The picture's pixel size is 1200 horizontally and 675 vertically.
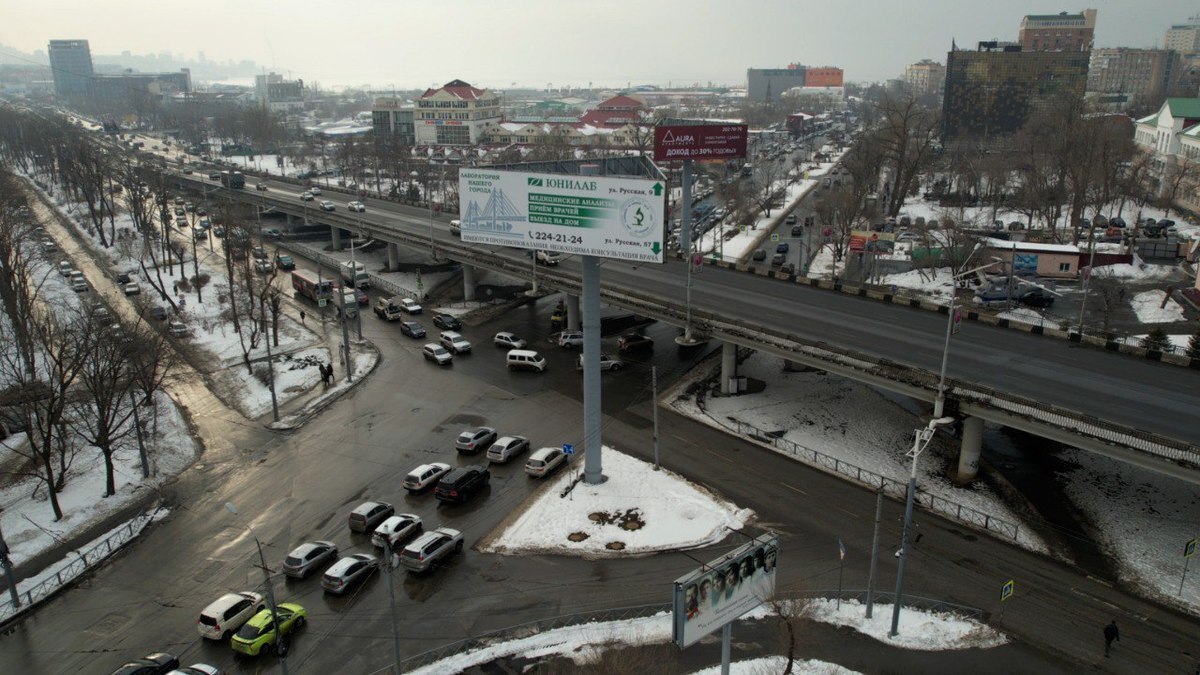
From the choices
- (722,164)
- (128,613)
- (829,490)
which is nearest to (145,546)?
(128,613)

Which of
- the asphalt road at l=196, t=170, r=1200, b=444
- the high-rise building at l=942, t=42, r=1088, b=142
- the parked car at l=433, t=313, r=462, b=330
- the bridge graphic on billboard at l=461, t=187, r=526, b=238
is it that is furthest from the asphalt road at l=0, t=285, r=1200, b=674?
the high-rise building at l=942, t=42, r=1088, b=142

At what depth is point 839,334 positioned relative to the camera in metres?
39.1

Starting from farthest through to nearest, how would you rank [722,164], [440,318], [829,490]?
[722,164] → [440,318] → [829,490]

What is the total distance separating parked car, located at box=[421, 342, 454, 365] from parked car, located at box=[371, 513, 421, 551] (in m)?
19.5

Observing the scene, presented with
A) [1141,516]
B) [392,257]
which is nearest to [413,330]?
[392,257]

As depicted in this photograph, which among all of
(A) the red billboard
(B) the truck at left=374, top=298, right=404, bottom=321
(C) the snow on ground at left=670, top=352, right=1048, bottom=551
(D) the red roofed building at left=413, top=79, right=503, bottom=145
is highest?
(D) the red roofed building at left=413, top=79, right=503, bottom=145

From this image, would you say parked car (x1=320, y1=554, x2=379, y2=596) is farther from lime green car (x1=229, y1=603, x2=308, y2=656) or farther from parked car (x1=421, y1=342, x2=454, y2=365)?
parked car (x1=421, y1=342, x2=454, y2=365)

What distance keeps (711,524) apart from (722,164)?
126m

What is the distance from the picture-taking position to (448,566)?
2759 centimetres

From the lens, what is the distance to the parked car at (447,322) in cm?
5459

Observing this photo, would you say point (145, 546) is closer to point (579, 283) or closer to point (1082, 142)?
point (579, 283)

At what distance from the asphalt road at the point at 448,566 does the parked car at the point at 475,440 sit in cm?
101

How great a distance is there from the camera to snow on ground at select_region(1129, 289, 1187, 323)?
54219mm

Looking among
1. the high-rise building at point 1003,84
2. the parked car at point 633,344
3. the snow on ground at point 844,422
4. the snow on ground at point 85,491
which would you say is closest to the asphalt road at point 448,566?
the snow on ground at point 85,491
